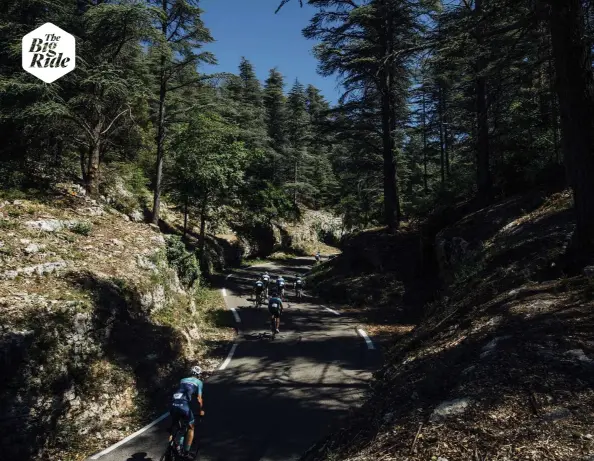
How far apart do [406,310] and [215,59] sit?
1651 cm

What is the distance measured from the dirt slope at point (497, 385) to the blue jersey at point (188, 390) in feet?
8.05

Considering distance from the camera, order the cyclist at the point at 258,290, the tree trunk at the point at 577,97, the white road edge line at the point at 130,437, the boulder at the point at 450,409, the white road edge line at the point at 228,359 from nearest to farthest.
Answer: the boulder at the point at 450,409
the tree trunk at the point at 577,97
the white road edge line at the point at 130,437
the white road edge line at the point at 228,359
the cyclist at the point at 258,290

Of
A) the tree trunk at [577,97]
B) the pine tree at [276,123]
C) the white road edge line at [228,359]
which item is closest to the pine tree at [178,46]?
the white road edge line at [228,359]

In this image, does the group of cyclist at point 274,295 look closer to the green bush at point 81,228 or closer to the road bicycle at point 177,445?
the green bush at point 81,228

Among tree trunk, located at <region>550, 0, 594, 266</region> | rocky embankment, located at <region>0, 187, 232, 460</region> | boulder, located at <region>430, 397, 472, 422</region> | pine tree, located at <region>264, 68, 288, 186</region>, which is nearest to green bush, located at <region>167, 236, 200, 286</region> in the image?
rocky embankment, located at <region>0, 187, 232, 460</region>

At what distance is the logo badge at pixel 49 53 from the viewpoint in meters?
14.8

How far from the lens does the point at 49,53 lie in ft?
51.0

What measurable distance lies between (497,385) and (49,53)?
18.7 meters

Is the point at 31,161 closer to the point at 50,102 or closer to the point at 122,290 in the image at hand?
the point at 50,102

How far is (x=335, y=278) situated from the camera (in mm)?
24156

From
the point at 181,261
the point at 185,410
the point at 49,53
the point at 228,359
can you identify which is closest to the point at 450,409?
the point at 185,410

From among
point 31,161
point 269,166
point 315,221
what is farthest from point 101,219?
point 315,221

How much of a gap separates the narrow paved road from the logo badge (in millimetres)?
12731

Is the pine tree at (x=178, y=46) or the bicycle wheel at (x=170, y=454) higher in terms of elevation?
the pine tree at (x=178, y=46)
